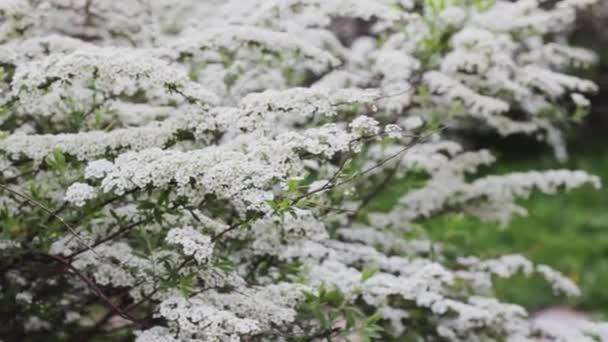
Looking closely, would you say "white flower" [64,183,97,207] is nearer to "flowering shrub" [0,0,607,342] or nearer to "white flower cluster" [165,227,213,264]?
"flowering shrub" [0,0,607,342]

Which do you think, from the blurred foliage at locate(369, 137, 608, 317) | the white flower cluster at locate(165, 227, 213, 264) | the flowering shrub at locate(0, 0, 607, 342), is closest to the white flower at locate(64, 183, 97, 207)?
the flowering shrub at locate(0, 0, 607, 342)

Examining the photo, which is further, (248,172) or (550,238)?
(550,238)

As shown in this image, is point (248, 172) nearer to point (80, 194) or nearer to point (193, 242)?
point (193, 242)

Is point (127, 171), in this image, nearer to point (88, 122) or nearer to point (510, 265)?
point (88, 122)

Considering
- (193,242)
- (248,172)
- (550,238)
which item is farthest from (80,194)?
(550,238)

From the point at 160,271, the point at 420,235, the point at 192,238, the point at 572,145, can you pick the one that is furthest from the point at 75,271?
the point at 572,145
